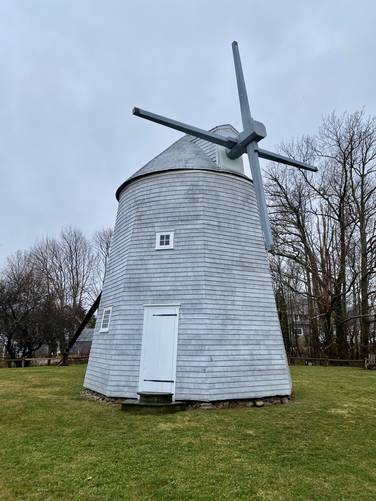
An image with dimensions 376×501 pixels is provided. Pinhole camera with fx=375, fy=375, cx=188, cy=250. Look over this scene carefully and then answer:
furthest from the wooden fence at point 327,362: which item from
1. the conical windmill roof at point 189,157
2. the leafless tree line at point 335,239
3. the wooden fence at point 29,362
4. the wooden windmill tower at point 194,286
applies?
the conical windmill roof at point 189,157

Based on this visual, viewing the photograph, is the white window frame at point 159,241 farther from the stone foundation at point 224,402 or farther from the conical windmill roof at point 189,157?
the stone foundation at point 224,402

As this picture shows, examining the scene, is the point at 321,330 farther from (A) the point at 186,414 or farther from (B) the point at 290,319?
(A) the point at 186,414

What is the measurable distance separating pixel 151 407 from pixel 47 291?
77.3 feet

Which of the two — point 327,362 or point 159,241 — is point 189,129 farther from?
point 327,362

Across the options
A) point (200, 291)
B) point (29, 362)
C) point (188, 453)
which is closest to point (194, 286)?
point (200, 291)

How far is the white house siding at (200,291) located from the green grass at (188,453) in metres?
0.69

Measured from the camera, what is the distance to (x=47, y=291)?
94.3 ft

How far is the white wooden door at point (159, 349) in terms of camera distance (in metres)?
7.93

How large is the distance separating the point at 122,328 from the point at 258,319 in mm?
3147

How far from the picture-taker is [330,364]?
70.3ft

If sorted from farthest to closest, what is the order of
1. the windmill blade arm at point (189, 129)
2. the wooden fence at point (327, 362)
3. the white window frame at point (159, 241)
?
the wooden fence at point (327, 362)
the windmill blade arm at point (189, 129)
the white window frame at point (159, 241)

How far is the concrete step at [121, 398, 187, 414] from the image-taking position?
24.3ft

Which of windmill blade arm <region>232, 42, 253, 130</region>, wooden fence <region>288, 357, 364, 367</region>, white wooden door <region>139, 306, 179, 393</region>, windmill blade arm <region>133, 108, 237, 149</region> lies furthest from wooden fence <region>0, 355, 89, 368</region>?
windmill blade arm <region>232, 42, 253, 130</region>

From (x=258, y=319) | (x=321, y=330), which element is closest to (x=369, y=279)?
(x=321, y=330)
